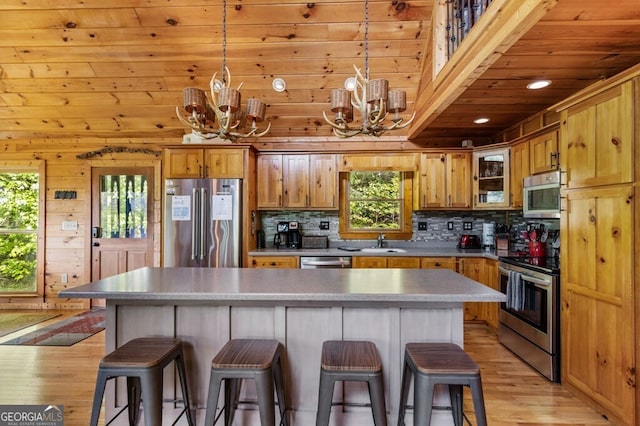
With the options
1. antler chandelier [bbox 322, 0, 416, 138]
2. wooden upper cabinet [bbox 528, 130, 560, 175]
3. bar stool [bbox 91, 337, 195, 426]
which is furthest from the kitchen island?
wooden upper cabinet [bbox 528, 130, 560, 175]

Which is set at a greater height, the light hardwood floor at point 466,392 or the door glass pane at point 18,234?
the door glass pane at point 18,234

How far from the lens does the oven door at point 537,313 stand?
2691mm

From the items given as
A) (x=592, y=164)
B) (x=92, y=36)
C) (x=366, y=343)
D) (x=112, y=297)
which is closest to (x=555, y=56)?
(x=592, y=164)

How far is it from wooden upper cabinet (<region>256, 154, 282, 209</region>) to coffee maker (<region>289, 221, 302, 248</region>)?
33 cm

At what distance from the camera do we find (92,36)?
3.48 metres

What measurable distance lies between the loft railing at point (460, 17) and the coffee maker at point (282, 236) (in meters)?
2.72

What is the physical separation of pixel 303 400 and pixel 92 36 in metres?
3.95

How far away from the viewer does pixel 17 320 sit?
13.9 ft

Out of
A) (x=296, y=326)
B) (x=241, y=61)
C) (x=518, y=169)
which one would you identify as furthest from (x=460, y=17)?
(x=296, y=326)

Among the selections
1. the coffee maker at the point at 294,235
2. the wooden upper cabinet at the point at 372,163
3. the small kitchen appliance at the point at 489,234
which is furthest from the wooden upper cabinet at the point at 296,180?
the small kitchen appliance at the point at 489,234

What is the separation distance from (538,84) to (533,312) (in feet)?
6.17

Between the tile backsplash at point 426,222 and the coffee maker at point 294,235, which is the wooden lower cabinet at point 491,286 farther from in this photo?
the coffee maker at point 294,235

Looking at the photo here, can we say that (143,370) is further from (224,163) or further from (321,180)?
(321,180)

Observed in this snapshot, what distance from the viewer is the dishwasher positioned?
13.0ft
